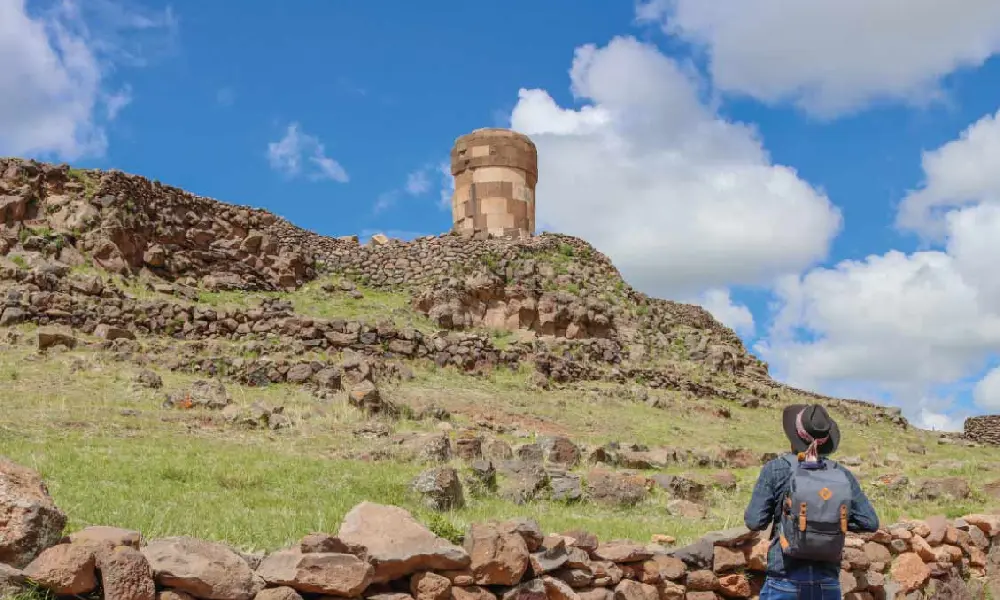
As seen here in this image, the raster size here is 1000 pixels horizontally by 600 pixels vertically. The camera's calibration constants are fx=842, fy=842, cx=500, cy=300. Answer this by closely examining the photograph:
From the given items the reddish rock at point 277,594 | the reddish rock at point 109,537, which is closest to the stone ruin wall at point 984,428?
the reddish rock at point 277,594

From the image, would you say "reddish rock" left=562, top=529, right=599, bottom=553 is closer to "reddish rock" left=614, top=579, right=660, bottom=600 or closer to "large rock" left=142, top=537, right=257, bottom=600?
→ "reddish rock" left=614, top=579, right=660, bottom=600

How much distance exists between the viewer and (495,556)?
530cm

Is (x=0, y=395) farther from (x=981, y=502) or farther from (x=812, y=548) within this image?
(x=981, y=502)

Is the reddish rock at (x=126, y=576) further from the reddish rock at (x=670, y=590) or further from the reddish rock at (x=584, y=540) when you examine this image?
the reddish rock at (x=670, y=590)

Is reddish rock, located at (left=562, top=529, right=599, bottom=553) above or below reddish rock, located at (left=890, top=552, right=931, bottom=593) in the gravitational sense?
above

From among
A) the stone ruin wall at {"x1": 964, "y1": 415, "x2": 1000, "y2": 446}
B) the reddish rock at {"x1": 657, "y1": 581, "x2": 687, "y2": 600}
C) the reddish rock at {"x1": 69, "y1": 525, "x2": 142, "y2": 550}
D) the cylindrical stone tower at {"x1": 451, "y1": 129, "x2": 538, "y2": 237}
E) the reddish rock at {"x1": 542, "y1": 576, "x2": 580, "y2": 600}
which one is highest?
the cylindrical stone tower at {"x1": 451, "y1": 129, "x2": 538, "y2": 237}

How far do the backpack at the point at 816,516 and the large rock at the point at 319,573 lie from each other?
2.33 m

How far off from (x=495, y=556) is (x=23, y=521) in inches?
104

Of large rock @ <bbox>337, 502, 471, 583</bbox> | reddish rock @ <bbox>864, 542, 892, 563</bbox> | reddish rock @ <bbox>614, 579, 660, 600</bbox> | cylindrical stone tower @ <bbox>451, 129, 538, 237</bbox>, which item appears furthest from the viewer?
cylindrical stone tower @ <bbox>451, 129, 538, 237</bbox>

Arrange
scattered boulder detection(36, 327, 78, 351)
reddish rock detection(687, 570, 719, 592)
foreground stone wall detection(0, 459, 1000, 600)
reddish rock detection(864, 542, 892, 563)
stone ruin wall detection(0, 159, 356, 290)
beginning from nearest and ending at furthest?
foreground stone wall detection(0, 459, 1000, 600) → reddish rock detection(687, 570, 719, 592) → reddish rock detection(864, 542, 892, 563) → scattered boulder detection(36, 327, 78, 351) → stone ruin wall detection(0, 159, 356, 290)

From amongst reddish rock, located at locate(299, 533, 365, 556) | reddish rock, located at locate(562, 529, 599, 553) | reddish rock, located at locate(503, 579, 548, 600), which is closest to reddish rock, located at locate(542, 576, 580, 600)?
reddish rock, located at locate(503, 579, 548, 600)

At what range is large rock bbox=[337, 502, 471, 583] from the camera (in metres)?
4.88

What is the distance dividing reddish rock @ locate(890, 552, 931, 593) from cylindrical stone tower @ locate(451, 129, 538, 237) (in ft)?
70.7

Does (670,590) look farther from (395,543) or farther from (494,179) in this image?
(494,179)
